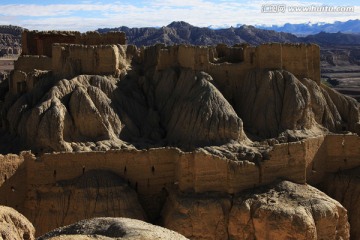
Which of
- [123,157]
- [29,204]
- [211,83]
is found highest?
[211,83]

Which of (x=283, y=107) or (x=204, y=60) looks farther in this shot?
(x=204, y=60)

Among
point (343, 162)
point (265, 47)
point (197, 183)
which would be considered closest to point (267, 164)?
point (197, 183)

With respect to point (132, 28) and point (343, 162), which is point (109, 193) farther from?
point (132, 28)

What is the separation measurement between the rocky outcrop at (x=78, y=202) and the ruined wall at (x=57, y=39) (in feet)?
48.7

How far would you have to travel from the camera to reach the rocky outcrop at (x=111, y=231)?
47.3 feet

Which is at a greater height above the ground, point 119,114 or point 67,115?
point 67,115

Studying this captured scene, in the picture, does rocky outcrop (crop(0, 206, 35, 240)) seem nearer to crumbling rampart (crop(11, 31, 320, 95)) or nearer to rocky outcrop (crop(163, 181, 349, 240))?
rocky outcrop (crop(163, 181, 349, 240))

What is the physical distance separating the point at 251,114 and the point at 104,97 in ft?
25.1

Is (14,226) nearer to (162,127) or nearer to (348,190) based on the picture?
(162,127)

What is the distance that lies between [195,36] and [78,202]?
139 m

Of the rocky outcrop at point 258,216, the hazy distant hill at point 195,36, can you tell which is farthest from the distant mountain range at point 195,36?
the rocky outcrop at point 258,216

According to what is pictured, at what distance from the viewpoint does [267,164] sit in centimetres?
2733

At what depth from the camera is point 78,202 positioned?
26.0 m

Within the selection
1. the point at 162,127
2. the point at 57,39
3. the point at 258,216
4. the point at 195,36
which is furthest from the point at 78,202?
the point at 195,36
